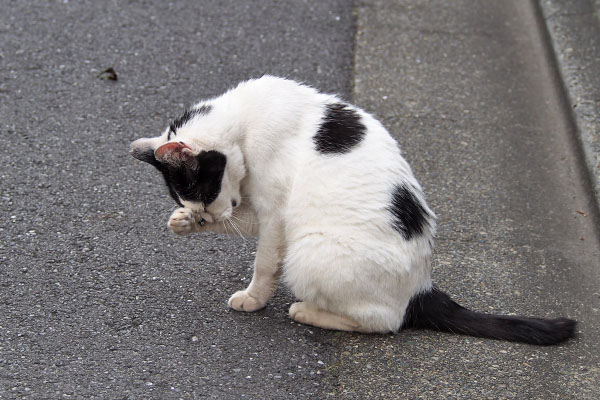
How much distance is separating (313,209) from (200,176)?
0.46m

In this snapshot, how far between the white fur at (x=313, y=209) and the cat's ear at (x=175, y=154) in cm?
5

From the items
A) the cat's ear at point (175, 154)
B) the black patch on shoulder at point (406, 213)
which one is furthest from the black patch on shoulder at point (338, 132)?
the cat's ear at point (175, 154)

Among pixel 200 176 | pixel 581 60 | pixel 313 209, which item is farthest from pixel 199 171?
pixel 581 60

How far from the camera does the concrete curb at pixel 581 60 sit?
14.3 feet

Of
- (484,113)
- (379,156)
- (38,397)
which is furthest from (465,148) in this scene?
(38,397)

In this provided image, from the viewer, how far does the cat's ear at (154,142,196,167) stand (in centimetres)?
276

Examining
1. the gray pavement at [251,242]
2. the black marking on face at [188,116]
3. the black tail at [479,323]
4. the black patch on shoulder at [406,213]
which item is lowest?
the gray pavement at [251,242]

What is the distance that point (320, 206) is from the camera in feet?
9.51

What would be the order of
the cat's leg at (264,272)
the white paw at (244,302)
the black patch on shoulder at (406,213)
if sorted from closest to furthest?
1. the black patch on shoulder at (406,213)
2. the cat's leg at (264,272)
3. the white paw at (244,302)

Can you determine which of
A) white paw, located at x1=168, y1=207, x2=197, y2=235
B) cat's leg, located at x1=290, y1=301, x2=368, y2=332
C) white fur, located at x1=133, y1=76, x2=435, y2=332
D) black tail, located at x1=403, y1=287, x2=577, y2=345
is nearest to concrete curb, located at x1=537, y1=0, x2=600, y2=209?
black tail, located at x1=403, y1=287, x2=577, y2=345

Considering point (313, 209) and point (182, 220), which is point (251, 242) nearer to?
point (182, 220)

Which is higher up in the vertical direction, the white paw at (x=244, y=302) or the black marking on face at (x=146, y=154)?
the black marking on face at (x=146, y=154)

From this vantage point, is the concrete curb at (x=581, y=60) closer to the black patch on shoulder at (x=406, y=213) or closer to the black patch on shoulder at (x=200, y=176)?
the black patch on shoulder at (x=406, y=213)

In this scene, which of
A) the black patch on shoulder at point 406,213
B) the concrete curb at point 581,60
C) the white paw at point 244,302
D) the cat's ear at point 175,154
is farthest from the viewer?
the concrete curb at point 581,60
